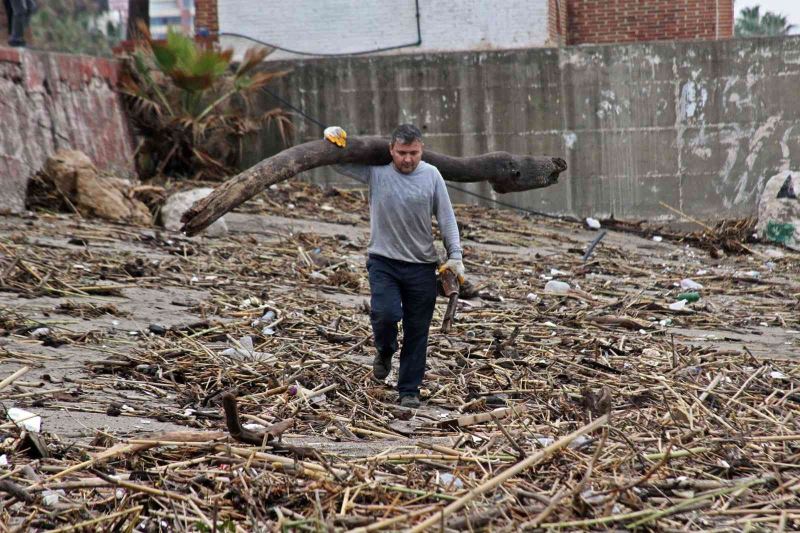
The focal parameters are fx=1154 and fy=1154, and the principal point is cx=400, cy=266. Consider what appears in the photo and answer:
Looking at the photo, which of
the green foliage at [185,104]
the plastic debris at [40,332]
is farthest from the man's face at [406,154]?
the green foliage at [185,104]

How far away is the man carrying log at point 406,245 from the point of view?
6520 mm

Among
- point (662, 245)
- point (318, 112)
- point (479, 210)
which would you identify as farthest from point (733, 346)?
point (318, 112)

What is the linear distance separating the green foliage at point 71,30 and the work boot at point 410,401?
112 ft

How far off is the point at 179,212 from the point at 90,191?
0.97 metres

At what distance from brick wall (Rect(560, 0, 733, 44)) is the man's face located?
14.1 metres

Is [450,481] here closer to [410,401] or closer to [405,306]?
[410,401]

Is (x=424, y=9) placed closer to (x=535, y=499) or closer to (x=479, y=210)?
(x=479, y=210)

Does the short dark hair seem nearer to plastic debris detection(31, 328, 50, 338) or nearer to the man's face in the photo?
the man's face

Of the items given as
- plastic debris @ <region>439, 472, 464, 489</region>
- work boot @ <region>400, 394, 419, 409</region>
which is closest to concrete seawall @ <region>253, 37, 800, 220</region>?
work boot @ <region>400, 394, 419, 409</region>

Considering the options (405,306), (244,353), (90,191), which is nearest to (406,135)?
(405,306)

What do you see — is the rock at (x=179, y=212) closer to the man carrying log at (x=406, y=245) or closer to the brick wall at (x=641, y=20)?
the man carrying log at (x=406, y=245)

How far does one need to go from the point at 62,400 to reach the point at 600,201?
1173 centimetres

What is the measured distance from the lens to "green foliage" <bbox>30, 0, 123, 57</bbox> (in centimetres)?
4156

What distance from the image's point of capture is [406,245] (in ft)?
21.5
